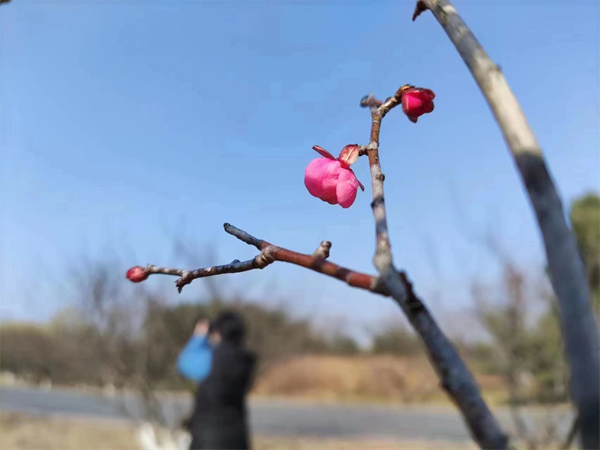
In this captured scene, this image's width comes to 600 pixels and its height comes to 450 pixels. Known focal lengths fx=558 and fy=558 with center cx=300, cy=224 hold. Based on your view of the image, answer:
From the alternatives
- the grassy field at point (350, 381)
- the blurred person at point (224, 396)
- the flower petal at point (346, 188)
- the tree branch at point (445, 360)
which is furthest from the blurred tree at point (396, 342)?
the tree branch at point (445, 360)

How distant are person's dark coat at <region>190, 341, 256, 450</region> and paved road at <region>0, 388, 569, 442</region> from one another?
2.53m

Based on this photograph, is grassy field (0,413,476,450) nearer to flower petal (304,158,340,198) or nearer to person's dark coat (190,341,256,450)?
person's dark coat (190,341,256,450)

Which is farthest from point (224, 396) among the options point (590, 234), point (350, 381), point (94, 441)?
point (350, 381)

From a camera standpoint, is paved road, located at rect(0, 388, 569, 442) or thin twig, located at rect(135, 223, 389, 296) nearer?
thin twig, located at rect(135, 223, 389, 296)

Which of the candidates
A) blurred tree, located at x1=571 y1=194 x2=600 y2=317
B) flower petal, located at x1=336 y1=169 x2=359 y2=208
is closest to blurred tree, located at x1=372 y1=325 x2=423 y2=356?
blurred tree, located at x1=571 y1=194 x2=600 y2=317

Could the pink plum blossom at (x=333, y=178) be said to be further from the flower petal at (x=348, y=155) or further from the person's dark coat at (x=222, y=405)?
the person's dark coat at (x=222, y=405)

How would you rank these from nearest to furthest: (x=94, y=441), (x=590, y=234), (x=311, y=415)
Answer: (x=94, y=441) → (x=590, y=234) → (x=311, y=415)

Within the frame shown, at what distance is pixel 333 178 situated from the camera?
0.70 meters

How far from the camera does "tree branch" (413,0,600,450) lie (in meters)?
0.37

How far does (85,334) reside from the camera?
211 inches

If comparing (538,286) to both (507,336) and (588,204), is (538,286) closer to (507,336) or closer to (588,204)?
(507,336)

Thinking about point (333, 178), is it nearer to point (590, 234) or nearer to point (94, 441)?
point (94, 441)

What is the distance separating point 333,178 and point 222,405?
2498 millimetres

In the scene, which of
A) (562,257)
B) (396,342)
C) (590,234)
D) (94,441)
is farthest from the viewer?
(396,342)
